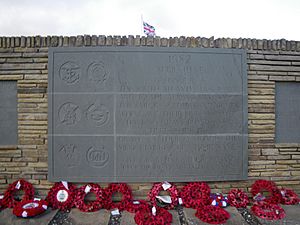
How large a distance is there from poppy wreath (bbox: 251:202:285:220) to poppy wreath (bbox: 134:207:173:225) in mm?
1298

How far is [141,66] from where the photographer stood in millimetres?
3121

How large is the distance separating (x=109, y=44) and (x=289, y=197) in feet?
12.9

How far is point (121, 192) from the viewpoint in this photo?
9.93 feet

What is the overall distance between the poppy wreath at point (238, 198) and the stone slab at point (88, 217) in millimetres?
1934

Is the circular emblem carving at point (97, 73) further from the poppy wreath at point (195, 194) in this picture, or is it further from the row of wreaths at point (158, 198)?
the poppy wreath at point (195, 194)

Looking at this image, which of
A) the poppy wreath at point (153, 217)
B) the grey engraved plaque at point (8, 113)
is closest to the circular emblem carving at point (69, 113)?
the grey engraved plaque at point (8, 113)

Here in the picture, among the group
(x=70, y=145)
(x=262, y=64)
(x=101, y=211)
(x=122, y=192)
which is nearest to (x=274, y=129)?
(x=262, y=64)

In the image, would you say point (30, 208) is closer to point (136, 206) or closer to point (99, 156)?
point (99, 156)

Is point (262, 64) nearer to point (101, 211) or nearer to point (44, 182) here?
point (101, 211)

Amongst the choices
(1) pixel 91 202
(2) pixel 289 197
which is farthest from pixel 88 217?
(2) pixel 289 197

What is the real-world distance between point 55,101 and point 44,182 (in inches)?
53.9

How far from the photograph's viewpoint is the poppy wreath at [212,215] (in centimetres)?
256

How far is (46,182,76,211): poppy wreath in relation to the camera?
2.88 metres

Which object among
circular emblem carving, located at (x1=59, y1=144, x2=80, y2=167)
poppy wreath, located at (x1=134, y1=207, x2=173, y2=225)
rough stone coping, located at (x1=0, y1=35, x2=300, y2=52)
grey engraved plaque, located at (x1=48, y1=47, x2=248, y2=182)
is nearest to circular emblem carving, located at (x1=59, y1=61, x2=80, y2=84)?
grey engraved plaque, located at (x1=48, y1=47, x2=248, y2=182)
